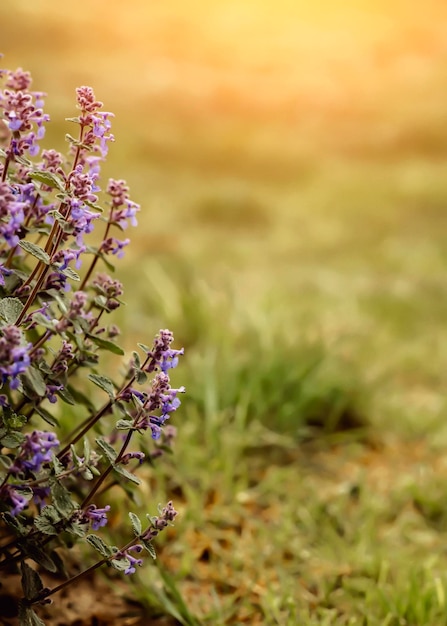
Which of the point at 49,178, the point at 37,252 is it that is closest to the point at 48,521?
the point at 37,252

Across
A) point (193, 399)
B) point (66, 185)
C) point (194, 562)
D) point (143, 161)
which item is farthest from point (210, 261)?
point (66, 185)

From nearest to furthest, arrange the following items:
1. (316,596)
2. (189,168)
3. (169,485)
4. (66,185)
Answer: (66,185), (316,596), (169,485), (189,168)

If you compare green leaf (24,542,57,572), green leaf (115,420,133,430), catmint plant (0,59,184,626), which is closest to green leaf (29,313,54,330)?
catmint plant (0,59,184,626)

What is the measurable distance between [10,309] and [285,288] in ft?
12.9

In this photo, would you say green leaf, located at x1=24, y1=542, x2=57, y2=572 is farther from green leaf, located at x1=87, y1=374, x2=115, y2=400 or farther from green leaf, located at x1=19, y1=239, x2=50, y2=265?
green leaf, located at x1=19, y1=239, x2=50, y2=265

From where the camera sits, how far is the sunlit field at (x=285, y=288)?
7.94 feet

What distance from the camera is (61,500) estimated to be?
55.6 inches

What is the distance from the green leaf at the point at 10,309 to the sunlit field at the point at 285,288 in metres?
1.03

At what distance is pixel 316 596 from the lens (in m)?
2.28

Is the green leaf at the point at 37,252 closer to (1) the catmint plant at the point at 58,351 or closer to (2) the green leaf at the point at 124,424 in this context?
(1) the catmint plant at the point at 58,351

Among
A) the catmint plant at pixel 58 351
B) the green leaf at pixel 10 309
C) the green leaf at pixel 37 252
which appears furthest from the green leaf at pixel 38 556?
the green leaf at pixel 37 252

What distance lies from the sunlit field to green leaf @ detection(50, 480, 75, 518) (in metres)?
0.75

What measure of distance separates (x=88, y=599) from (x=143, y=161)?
5227 mm

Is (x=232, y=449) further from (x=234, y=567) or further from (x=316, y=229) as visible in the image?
(x=316, y=229)
